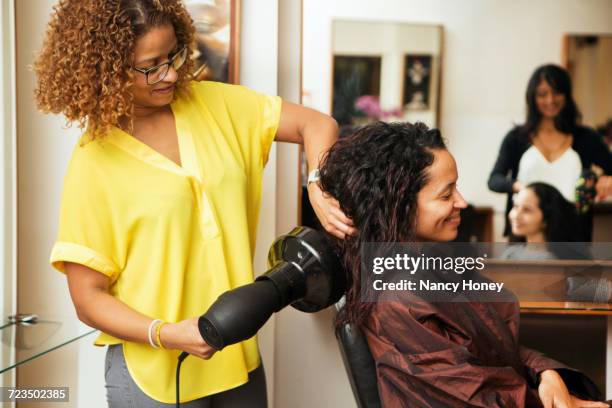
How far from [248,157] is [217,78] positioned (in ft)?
1.58

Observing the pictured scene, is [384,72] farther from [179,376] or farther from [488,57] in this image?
[179,376]

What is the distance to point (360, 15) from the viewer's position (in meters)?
2.19

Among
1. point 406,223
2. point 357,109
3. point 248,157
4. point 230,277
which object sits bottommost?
point 230,277

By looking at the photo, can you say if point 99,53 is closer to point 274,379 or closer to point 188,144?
point 188,144

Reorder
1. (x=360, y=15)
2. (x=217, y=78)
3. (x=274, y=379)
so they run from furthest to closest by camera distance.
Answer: (x=360, y=15)
(x=274, y=379)
(x=217, y=78)

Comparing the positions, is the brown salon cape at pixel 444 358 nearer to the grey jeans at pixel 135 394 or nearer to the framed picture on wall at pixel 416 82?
the grey jeans at pixel 135 394

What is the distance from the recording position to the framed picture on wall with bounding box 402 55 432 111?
2.30 meters

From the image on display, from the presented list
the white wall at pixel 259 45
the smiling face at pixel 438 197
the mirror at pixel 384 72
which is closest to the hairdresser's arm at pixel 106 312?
the smiling face at pixel 438 197

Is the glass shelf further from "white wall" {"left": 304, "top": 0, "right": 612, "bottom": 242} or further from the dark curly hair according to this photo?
"white wall" {"left": 304, "top": 0, "right": 612, "bottom": 242}

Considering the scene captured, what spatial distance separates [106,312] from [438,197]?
24.6 inches

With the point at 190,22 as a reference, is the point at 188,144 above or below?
below

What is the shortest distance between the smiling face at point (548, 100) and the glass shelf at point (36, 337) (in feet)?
5.55

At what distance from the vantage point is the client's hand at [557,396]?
1.27 metres

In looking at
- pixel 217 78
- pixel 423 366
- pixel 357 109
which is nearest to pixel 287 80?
pixel 217 78
